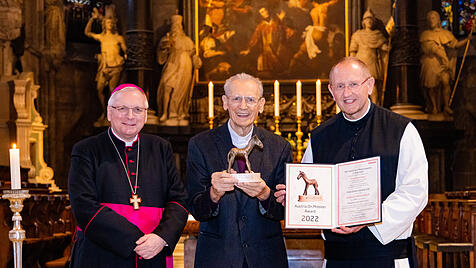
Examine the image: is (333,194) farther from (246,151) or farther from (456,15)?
(456,15)

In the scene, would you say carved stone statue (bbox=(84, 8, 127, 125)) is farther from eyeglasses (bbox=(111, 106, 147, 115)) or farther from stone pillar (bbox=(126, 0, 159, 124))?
eyeglasses (bbox=(111, 106, 147, 115))

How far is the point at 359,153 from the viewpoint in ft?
14.0

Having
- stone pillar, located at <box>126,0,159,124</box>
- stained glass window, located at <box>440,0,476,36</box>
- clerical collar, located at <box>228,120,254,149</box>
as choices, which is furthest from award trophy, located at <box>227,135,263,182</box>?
stained glass window, located at <box>440,0,476,36</box>

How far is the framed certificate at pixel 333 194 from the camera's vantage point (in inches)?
151

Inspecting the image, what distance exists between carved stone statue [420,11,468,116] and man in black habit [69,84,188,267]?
10.7 m

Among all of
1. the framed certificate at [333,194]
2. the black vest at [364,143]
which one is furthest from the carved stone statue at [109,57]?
the framed certificate at [333,194]

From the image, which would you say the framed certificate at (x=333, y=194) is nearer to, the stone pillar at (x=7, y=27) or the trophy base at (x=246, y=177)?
the trophy base at (x=246, y=177)

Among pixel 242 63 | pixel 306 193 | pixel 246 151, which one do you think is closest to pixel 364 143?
pixel 306 193

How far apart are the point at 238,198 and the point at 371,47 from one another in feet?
33.7

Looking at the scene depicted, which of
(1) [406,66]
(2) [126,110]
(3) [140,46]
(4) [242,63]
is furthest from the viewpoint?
(4) [242,63]

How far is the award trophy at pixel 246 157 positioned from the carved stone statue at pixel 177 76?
33.2 ft

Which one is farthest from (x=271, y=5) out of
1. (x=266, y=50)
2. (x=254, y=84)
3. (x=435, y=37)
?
(x=254, y=84)

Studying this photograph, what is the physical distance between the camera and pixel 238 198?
14.4 ft

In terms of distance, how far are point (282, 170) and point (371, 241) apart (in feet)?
2.29
